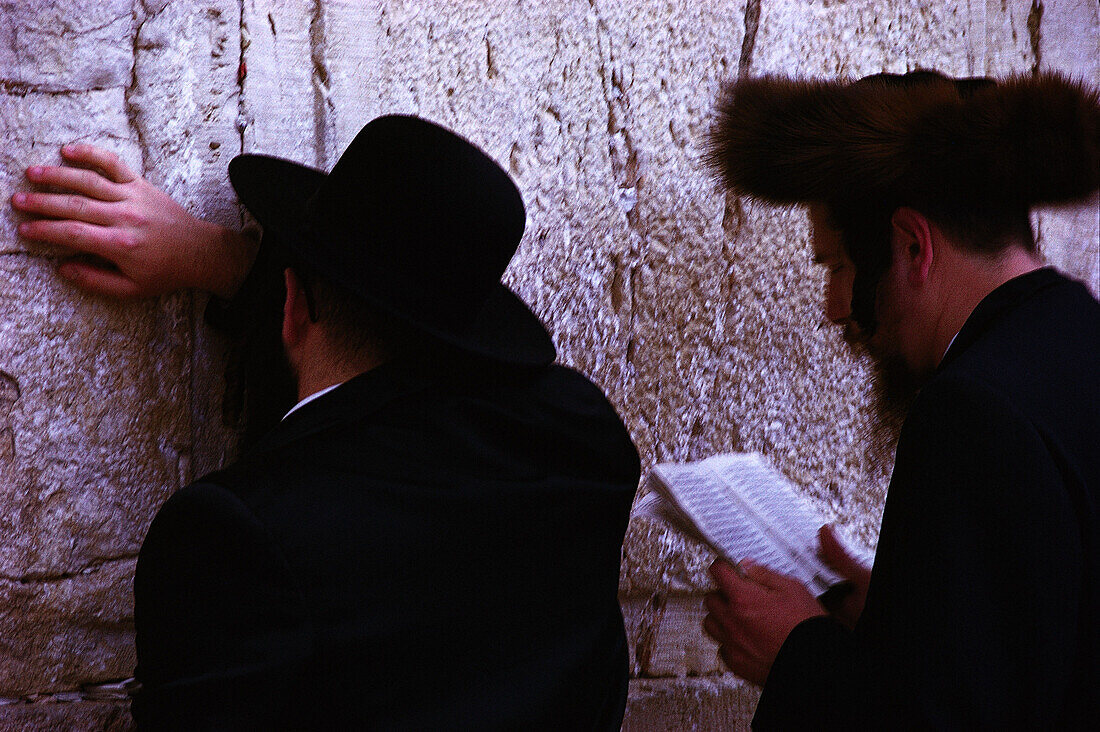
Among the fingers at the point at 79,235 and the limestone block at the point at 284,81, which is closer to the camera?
the fingers at the point at 79,235

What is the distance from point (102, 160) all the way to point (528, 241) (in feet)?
2.89

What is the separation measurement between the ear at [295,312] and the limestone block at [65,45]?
23.9 inches

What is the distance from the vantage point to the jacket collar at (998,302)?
150 centimetres

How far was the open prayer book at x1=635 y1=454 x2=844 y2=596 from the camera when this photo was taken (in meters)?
1.67

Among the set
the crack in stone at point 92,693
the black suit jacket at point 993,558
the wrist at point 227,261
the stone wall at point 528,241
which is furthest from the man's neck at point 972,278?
the crack in stone at point 92,693

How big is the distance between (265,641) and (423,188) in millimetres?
660

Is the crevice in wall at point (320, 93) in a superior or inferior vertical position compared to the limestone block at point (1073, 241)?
superior

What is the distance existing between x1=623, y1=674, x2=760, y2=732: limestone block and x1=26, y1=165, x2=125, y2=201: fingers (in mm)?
1585

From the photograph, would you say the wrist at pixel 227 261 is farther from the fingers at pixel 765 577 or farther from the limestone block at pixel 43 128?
the fingers at pixel 765 577

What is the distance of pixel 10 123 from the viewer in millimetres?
1629

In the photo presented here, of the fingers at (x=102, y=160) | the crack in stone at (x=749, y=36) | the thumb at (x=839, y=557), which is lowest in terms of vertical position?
the thumb at (x=839, y=557)

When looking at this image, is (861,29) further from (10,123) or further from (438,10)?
(10,123)

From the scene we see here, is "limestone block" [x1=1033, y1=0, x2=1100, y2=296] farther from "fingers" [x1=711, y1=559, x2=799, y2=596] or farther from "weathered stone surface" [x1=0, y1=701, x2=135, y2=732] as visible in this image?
"weathered stone surface" [x1=0, y1=701, x2=135, y2=732]

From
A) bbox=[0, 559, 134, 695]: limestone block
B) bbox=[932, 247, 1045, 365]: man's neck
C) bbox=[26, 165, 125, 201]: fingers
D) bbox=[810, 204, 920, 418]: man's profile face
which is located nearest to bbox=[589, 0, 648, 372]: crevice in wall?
bbox=[810, 204, 920, 418]: man's profile face
